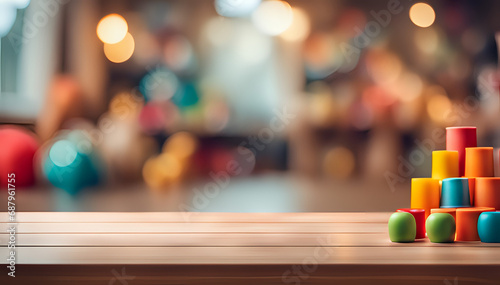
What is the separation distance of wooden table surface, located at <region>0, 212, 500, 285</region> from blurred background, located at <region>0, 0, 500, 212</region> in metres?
2.21

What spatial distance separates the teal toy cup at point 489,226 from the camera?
93 cm

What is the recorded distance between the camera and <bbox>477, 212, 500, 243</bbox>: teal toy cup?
3.06 feet

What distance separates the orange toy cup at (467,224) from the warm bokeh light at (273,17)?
9.14 ft

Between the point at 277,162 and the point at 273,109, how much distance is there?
356 mm

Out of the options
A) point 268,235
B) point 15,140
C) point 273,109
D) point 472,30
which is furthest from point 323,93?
point 268,235

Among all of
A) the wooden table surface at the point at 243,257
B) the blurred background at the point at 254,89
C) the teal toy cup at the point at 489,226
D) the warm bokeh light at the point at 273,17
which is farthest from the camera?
the warm bokeh light at the point at 273,17

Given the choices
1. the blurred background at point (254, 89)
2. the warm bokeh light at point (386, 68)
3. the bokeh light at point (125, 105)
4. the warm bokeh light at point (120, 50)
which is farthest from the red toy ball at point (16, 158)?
the warm bokeh light at point (386, 68)

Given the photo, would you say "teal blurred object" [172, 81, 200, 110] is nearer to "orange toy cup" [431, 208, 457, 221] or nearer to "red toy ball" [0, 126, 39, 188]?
"red toy ball" [0, 126, 39, 188]

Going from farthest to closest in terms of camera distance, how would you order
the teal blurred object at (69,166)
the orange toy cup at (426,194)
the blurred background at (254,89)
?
1. the blurred background at (254,89)
2. the teal blurred object at (69,166)
3. the orange toy cup at (426,194)

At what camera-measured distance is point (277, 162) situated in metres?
3.52

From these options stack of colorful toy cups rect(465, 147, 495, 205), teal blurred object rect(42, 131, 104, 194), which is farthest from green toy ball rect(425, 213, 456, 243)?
teal blurred object rect(42, 131, 104, 194)

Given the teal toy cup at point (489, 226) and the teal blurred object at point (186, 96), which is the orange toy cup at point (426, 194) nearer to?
the teal toy cup at point (489, 226)

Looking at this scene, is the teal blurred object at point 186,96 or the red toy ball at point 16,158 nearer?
the red toy ball at point 16,158

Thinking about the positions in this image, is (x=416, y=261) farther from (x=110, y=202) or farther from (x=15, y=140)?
(x=15, y=140)
